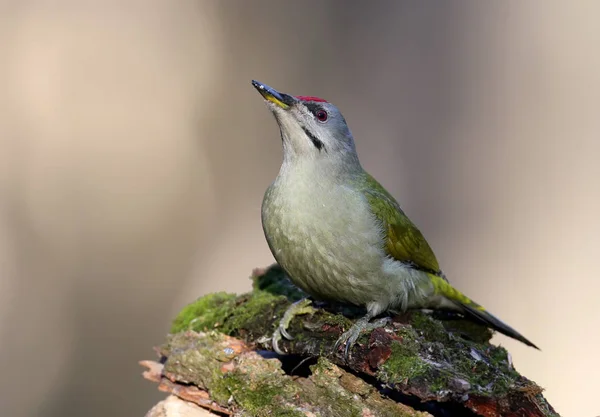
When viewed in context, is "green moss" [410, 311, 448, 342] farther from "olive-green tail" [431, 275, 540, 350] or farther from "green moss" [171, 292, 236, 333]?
"green moss" [171, 292, 236, 333]

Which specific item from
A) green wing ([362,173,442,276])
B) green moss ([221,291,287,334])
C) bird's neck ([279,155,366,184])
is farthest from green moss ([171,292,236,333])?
green wing ([362,173,442,276])

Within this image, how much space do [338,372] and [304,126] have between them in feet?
6.05

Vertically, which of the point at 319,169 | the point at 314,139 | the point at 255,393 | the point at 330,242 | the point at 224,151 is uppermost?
the point at 224,151

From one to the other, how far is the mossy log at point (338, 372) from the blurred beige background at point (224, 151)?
4.89 metres

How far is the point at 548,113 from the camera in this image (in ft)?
32.2

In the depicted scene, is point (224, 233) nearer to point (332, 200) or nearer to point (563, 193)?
point (563, 193)

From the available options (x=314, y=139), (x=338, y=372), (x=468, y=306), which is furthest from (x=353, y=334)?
(x=314, y=139)

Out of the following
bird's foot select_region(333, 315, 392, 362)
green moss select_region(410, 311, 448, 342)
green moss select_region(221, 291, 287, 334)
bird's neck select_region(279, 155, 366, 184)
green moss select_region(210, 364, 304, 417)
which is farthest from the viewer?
green moss select_region(221, 291, 287, 334)

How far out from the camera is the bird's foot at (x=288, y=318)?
449cm

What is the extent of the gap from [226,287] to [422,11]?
210 inches

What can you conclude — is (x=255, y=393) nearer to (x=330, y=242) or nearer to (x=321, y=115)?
(x=330, y=242)

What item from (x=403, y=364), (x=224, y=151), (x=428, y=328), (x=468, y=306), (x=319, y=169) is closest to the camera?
(x=403, y=364)

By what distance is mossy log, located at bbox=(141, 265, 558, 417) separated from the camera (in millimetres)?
3564

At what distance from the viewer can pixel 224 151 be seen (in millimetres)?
11328
